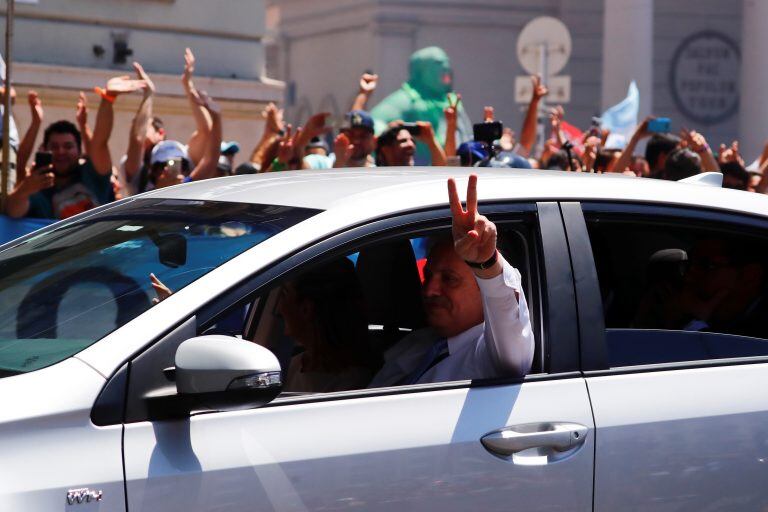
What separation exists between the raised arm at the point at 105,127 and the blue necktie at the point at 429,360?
4238 millimetres

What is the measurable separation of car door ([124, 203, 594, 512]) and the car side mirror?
9 centimetres

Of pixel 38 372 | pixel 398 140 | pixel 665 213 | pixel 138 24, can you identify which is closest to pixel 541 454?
pixel 665 213

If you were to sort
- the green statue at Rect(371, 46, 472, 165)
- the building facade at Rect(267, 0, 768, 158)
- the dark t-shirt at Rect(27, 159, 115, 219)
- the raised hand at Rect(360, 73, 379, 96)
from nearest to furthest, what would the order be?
the dark t-shirt at Rect(27, 159, 115, 219) < the raised hand at Rect(360, 73, 379, 96) < the green statue at Rect(371, 46, 472, 165) < the building facade at Rect(267, 0, 768, 158)

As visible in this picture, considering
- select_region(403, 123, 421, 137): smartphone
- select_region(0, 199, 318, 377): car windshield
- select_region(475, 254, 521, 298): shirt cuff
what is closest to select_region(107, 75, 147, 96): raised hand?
select_region(403, 123, 421, 137): smartphone

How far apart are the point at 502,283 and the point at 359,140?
5.01 m

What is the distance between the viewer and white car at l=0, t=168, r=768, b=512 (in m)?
2.88

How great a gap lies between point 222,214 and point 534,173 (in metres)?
0.92

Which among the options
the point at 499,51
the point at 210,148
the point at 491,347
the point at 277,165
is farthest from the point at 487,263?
the point at 499,51

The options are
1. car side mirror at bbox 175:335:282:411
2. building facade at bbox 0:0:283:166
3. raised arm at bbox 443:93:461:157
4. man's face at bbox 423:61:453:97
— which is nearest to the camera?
car side mirror at bbox 175:335:282:411

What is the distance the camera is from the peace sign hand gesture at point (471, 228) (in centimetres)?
323

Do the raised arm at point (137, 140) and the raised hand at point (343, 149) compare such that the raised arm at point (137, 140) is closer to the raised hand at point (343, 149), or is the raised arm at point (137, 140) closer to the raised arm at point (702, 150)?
the raised hand at point (343, 149)

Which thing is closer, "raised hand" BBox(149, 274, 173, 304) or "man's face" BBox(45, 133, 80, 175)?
"raised hand" BBox(149, 274, 173, 304)

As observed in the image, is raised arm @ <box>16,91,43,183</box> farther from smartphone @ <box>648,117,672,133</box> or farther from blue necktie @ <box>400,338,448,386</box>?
blue necktie @ <box>400,338,448,386</box>

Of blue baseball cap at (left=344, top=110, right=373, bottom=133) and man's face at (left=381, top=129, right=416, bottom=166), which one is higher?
blue baseball cap at (left=344, top=110, right=373, bottom=133)
